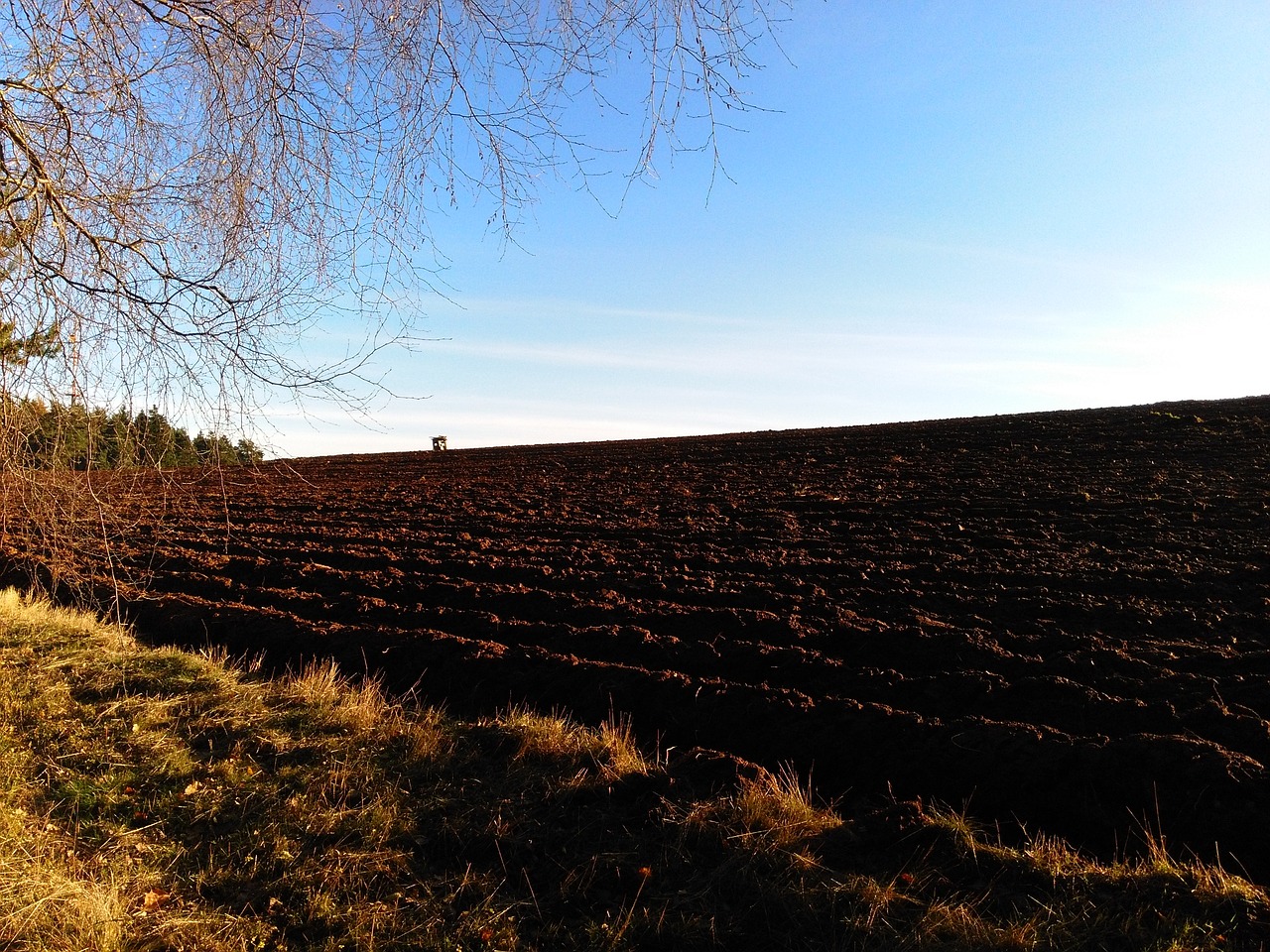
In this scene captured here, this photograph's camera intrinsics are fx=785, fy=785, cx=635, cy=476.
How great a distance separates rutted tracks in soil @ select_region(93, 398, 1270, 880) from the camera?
14.8 feet

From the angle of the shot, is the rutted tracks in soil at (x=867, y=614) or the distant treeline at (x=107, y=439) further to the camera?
the rutted tracks in soil at (x=867, y=614)

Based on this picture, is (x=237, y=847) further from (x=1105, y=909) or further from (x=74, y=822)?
(x=1105, y=909)

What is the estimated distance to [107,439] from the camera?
407cm

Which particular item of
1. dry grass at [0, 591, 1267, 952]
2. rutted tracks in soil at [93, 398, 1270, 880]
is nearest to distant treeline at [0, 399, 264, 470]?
rutted tracks in soil at [93, 398, 1270, 880]

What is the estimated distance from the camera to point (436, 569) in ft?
33.0

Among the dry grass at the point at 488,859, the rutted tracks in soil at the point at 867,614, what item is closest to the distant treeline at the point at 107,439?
the rutted tracks in soil at the point at 867,614

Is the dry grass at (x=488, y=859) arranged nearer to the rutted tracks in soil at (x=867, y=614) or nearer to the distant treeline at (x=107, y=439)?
the rutted tracks in soil at (x=867, y=614)

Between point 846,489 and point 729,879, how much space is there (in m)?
11.4

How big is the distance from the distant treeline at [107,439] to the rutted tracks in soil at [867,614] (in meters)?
0.22

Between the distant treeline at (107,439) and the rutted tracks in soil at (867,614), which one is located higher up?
the distant treeline at (107,439)

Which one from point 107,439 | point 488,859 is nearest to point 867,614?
point 488,859

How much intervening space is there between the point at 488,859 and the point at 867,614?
457cm

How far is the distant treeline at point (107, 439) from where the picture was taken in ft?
12.4

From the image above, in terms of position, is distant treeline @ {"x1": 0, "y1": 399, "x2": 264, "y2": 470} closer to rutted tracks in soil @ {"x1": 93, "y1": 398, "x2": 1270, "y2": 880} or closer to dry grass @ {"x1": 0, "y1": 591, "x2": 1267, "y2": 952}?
rutted tracks in soil @ {"x1": 93, "y1": 398, "x2": 1270, "y2": 880}
